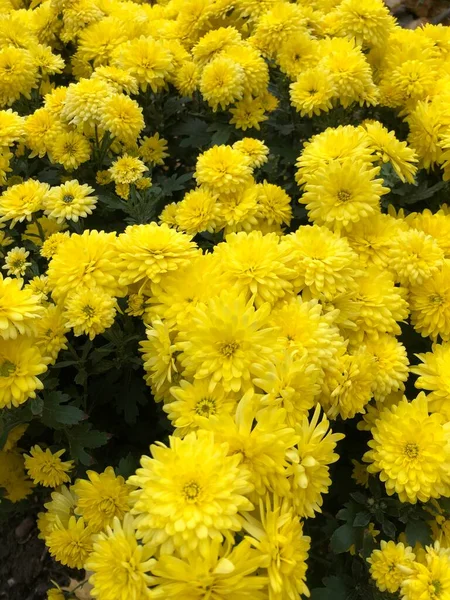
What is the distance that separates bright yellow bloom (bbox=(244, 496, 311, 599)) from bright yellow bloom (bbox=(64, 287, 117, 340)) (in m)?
0.68

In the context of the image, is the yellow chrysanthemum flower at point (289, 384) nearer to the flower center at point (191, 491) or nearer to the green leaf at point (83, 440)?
the flower center at point (191, 491)

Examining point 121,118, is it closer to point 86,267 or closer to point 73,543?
point 86,267

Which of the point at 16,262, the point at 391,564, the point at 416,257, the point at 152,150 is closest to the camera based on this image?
the point at 391,564

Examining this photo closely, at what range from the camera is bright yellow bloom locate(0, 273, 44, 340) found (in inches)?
53.9

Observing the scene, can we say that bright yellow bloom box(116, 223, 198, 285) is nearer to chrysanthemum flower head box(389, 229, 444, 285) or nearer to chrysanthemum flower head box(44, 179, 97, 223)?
chrysanthemum flower head box(44, 179, 97, 223)

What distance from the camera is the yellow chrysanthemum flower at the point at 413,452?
1434mm

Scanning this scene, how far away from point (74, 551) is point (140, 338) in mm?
698

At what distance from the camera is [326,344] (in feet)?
4.63

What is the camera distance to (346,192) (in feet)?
5.76

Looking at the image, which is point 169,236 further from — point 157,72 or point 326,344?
point 157,72

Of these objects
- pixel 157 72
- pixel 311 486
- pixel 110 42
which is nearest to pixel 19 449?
pixel 311 486

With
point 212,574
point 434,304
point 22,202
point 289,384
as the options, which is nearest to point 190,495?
point 212,574

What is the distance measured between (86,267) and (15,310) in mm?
268

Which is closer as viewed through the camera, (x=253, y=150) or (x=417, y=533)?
(x=417, y=533)
